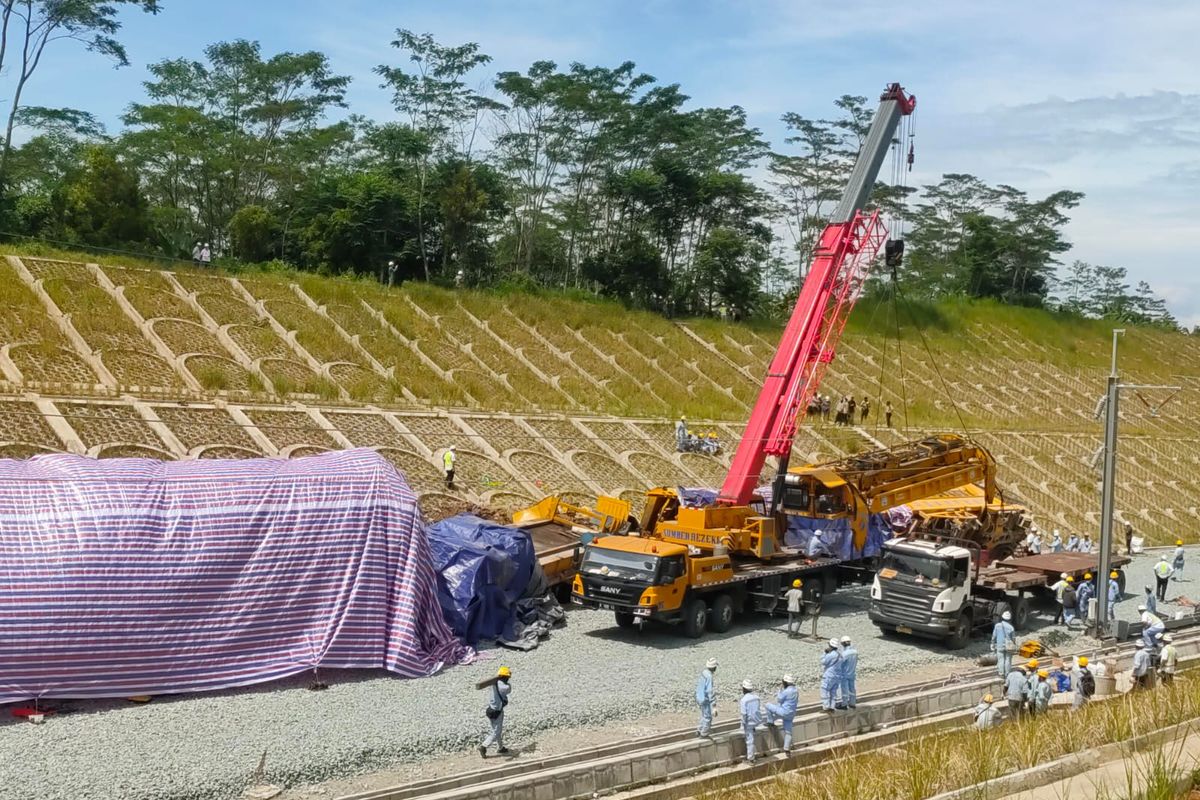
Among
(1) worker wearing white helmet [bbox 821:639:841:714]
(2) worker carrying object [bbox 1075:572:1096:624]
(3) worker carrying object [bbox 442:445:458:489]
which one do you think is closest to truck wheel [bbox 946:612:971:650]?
(2) worker carrying object [bbox 1075:572:1096:624]

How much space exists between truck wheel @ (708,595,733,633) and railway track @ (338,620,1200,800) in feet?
13.2

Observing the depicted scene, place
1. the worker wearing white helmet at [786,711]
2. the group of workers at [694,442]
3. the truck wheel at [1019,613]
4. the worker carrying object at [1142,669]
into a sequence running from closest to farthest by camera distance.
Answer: the worker wearing white helmet at [786,711] → the worker carrying object at [1142,669] → the truck wheel at [1019,613] → the group of workers at [694,442]

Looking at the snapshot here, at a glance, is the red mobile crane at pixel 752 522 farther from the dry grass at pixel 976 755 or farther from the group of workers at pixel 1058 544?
the group of workers at pixel 1058 544

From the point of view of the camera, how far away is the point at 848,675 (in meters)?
14.1

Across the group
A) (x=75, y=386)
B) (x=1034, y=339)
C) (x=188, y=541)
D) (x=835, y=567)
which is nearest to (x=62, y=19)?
(x=75, y=386)

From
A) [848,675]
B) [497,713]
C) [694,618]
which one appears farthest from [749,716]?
[694,618]

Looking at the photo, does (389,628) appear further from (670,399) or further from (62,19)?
(62,19)

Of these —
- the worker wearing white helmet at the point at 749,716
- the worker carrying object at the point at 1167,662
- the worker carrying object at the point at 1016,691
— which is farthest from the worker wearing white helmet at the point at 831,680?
the worker carrying object at the point at 1167,662

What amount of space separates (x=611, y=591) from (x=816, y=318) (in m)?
8.46

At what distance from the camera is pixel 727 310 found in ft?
189

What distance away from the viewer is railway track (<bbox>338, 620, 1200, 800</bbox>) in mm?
10555

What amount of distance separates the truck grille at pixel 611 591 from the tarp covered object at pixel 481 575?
1.18 metres

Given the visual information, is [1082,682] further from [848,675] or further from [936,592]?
[848,675]

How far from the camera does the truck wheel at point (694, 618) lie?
61.9 feet
